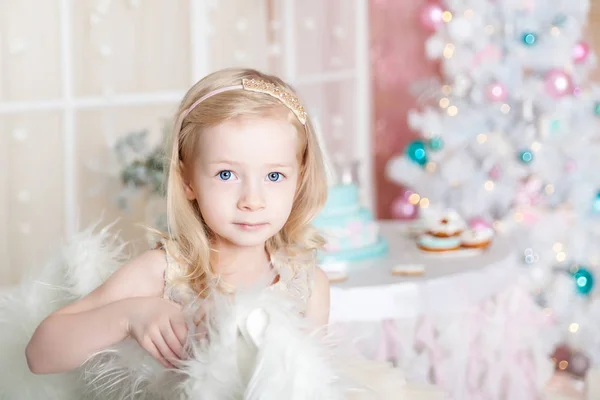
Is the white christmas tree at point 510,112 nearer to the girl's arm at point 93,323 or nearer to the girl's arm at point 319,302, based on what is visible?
the girl's arm at point 319,302

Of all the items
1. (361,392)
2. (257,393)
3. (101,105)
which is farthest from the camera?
(101,105)

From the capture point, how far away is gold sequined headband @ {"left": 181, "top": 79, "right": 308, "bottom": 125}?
1.43 m

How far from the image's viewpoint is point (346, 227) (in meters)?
2.34

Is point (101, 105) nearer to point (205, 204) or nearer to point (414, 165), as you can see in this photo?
point (414, 165)

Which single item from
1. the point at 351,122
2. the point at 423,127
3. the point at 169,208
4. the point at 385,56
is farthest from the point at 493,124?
the point at 169,208

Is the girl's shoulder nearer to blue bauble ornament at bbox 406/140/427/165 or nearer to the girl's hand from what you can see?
the girl's hand

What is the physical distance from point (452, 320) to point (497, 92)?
1.57 meters

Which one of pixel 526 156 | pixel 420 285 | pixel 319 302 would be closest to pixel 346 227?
pixel 420 285

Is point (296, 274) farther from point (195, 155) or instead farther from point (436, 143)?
point (436, 143)

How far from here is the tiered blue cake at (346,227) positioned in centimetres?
230

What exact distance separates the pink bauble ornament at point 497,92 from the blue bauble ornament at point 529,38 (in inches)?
7.8

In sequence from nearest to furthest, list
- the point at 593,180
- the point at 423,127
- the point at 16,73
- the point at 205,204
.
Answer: the point at 205,204, the point at 16,73, the point at 593,180, the point at 423,127

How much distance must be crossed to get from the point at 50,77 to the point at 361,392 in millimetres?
2101

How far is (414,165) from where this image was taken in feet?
12.0
